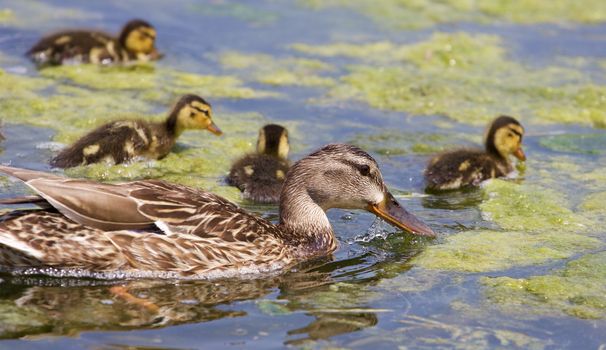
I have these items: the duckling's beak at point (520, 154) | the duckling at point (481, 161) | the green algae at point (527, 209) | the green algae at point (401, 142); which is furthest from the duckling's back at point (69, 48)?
the green algae at point (527, 209)

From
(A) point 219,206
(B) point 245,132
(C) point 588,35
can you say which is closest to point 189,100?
(B) point 245,132

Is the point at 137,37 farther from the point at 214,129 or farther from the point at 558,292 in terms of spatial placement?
the point at 558,292

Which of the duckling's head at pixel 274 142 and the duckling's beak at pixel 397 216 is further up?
the duckling's head at pixel 274 142

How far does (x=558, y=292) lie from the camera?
212 inches

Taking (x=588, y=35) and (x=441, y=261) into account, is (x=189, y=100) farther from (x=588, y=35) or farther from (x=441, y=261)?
(x=588, y=35)

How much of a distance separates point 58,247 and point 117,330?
2.28ft

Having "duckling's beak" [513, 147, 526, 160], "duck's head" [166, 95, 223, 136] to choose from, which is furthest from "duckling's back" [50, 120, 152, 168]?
"duckling's beak" [513, 147, 526, 160]

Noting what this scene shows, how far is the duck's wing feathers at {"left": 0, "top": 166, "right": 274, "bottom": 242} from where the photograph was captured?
16.9 feet

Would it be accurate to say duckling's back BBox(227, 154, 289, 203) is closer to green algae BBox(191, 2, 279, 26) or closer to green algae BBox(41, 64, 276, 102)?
green algae BBox(41, 64, 276, 102)

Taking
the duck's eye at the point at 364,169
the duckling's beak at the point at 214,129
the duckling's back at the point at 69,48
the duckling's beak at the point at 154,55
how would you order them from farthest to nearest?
the duckling's beak at the point at 154,55
the duckling's back at the point at 69,48
the duckling's beak at the point at 214,129
the duck's eye at the point at 364,169

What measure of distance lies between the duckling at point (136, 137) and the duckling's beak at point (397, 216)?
2058mm

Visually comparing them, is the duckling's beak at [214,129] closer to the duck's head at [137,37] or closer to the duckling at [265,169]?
the duckling at [265,169]

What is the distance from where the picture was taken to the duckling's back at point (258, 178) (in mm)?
→ 6934

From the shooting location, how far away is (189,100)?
26.0 feet
